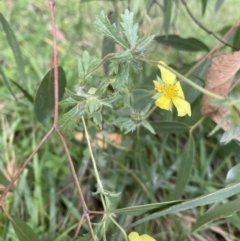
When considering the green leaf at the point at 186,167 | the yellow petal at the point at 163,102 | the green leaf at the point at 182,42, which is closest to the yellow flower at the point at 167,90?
the yellow petal at the point at 163,102

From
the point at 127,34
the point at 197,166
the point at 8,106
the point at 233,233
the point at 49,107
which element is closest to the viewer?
the point at 127,34

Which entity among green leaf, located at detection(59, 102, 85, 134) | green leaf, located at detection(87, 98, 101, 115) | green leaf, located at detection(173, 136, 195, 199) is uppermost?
green leaf, located at detection(87, 98, 101, 115)

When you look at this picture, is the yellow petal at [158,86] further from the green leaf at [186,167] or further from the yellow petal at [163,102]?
the green leaf at [186,167]

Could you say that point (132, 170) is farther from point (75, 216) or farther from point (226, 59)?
point (226, 59)

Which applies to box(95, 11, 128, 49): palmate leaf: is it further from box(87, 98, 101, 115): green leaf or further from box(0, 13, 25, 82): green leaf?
box(0, 13, 25, 82): green leaf

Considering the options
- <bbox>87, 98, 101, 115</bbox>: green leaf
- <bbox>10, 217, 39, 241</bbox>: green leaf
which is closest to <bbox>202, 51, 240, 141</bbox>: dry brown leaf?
<bbox>87, 98, 101, 115</bbox>: green leaf

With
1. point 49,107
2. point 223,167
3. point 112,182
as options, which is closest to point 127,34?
point 49,107
